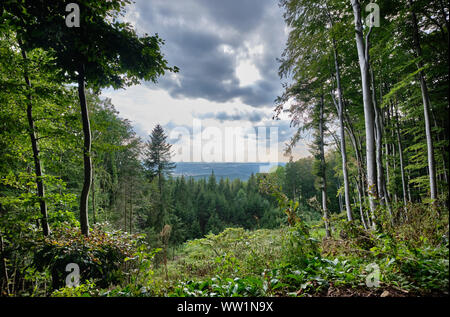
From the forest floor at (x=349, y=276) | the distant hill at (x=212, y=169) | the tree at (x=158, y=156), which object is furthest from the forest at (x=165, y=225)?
the tree at (x=158, y=156)

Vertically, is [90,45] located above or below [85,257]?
above

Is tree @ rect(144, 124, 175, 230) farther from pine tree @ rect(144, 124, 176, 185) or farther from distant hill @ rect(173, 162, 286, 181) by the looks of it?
distant hill @ rect(173, 162, 286, 181)

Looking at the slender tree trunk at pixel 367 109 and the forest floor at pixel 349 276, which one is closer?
the forest floor at pixel 349 276

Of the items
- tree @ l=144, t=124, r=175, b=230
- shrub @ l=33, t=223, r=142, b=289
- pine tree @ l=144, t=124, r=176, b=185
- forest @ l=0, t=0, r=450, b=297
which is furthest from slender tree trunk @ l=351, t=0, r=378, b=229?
pine tree @ l=144, t=124, r=176, b=185

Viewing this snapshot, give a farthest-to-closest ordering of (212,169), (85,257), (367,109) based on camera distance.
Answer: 1. (212,169)
2. (367,109)
3. (85,257)

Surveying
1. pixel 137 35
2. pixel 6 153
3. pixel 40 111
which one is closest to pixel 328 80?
pixel 137 35

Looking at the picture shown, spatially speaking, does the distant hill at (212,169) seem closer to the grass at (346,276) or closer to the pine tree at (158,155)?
the pine tree at (158,155)

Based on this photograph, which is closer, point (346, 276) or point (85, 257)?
point (346, 276)

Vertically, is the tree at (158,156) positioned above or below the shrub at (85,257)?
above

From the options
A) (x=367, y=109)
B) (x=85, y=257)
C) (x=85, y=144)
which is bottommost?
(x=85, y=257)

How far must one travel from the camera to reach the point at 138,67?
12.6 ft

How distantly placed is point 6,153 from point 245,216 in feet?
97.5

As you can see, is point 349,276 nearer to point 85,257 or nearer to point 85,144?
point 85,257

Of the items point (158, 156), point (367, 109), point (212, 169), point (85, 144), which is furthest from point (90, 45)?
point (212, 169)
